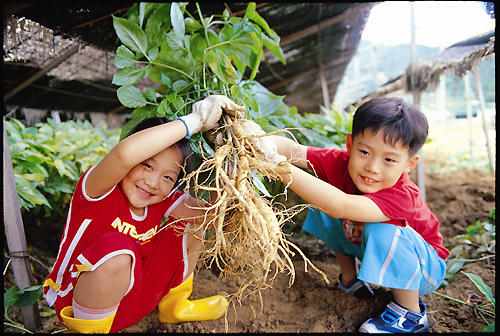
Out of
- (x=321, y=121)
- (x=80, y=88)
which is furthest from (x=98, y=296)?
(x=80, y=88)

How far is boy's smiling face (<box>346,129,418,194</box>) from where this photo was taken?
1189mm

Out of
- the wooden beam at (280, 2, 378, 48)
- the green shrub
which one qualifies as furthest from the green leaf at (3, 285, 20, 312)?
the wooden beam at (280, 2, 378, 48)

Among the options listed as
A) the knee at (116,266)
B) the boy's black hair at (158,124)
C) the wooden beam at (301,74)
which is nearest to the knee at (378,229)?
the boy's black hair at (158,124)

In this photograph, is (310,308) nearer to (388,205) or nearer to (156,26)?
(388,205)

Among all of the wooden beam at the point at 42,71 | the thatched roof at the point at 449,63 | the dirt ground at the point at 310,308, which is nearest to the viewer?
the dirt ground at the point at 310,308

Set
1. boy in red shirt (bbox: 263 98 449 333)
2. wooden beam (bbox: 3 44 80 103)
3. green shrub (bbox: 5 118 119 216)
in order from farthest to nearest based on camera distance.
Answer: wooden beam (bbox: 3 44 80 103) → green shrub (bbox: 5 118 119 216) → boy in red shirt (bbox: 263 98 449 333)

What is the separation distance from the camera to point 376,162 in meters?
1.19

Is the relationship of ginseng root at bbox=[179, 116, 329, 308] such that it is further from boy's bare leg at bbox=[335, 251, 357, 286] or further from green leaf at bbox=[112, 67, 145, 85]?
boy's bare leg at bbox=[335, 251, 357, 286]

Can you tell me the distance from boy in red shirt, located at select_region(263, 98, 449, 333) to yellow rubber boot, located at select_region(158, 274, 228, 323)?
0.65 meters

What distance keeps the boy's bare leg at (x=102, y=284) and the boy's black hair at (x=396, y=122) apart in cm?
111

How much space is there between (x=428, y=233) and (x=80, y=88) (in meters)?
3.43

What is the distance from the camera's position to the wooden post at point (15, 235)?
1.11 metres

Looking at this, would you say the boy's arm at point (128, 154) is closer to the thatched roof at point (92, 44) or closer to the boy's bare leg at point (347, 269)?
the thatched roof at point (92, 44)

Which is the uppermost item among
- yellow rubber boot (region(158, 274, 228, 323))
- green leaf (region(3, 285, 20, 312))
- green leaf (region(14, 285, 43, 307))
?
green leaf (region(3, 285, 20, 312))
